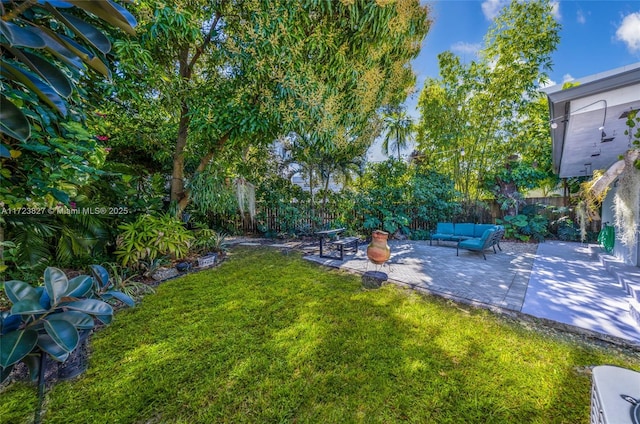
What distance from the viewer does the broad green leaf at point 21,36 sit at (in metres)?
0.83

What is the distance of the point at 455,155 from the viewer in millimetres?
7887

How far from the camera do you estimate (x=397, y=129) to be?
7652mm

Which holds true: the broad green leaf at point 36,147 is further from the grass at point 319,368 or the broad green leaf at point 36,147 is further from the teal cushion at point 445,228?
the teal cushion at point 445,228

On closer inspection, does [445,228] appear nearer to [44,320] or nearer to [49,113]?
[44,320]

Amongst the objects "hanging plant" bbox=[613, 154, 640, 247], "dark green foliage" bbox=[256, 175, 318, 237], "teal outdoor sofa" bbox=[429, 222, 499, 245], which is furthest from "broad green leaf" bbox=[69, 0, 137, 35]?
"teal outdoor sofa" bbox=[429, 222, 499, 245]

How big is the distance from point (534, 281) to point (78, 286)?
17.8 feet

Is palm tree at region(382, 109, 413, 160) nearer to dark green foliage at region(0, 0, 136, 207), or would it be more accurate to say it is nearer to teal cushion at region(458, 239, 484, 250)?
teal cushion at region(458, 239, 484, 250)

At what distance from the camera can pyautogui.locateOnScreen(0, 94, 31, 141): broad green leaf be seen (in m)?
0.96

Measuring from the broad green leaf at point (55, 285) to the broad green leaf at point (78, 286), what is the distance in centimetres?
3

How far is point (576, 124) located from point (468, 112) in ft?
13.7

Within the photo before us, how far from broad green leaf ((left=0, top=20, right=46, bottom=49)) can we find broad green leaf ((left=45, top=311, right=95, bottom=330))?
1.10 meters

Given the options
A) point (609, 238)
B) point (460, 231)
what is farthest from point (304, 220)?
point (609, 238)

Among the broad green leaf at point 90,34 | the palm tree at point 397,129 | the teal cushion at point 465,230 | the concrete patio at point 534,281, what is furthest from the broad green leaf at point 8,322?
the palm tree at point 397,129

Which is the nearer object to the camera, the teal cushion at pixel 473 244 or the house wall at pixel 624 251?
the house wall at pixel 624 251
